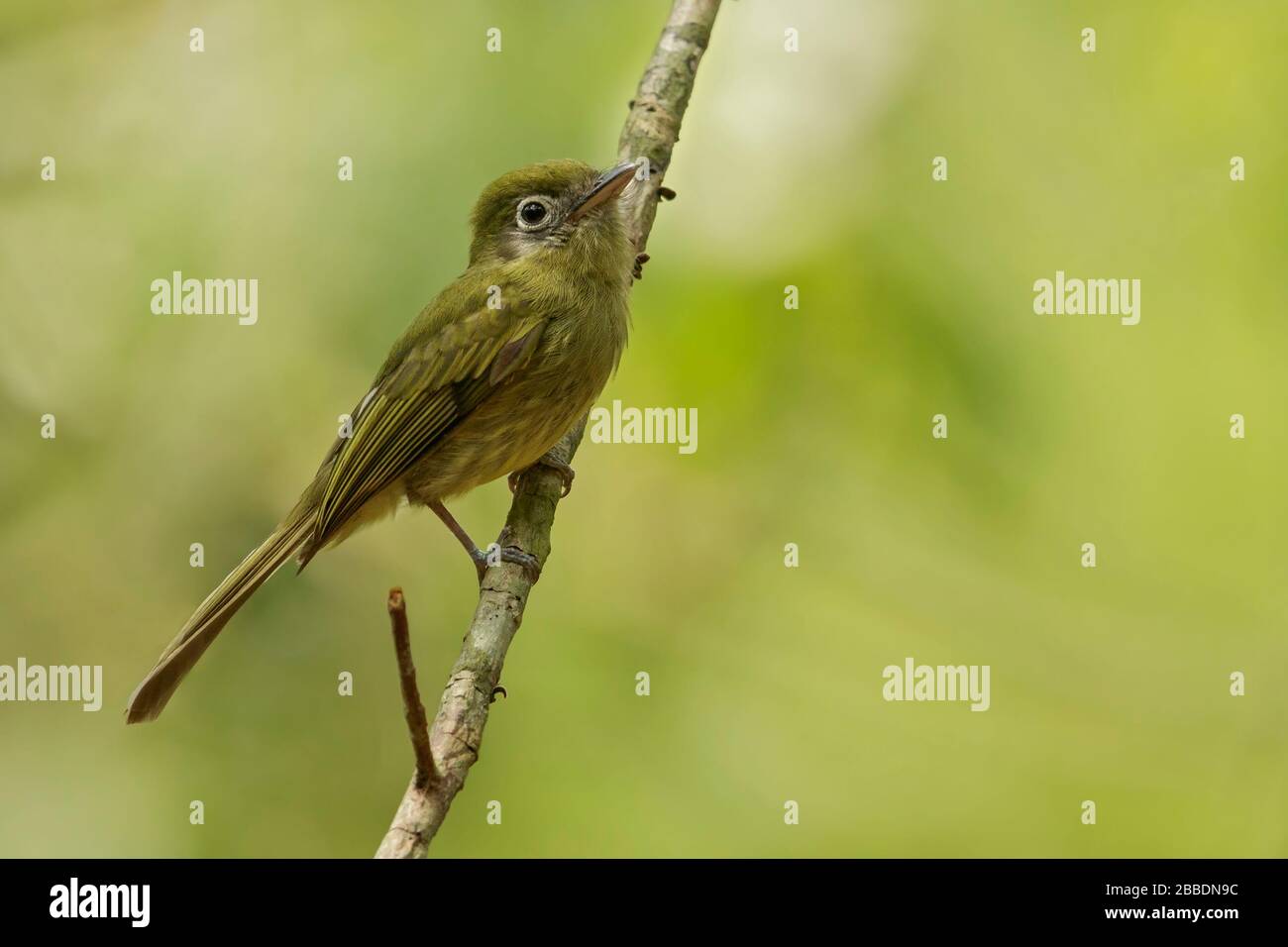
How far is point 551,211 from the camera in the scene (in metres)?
4.18

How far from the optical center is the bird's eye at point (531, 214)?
4.21 meters

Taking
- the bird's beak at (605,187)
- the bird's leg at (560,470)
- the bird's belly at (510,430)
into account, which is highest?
the bird's beak at (605,187)

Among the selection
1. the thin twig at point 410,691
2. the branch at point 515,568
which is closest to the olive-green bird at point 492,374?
the branch at point 515,568

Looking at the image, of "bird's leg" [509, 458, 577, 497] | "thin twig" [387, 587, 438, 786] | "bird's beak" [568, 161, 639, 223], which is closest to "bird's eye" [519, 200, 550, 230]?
"bird's beak" [568, 161, 639, 223]

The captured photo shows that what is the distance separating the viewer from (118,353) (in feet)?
15.9

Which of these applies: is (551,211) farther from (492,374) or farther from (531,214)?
(492,374)

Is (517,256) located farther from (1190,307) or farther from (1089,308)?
(1190,307)

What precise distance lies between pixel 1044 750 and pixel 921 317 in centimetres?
153

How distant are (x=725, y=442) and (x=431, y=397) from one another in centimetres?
114

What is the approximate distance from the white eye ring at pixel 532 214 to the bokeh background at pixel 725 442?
0.44 m

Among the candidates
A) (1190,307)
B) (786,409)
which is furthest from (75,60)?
(1190,307)

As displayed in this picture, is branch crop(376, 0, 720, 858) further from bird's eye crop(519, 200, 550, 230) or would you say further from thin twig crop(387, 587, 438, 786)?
bird's eye crop(519, 200, 550, 230)

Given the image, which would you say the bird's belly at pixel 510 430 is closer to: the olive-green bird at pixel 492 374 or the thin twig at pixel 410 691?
the olive-green bird at pixel 492 374

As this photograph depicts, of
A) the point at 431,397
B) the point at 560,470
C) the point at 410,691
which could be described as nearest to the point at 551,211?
the point at 431,397
